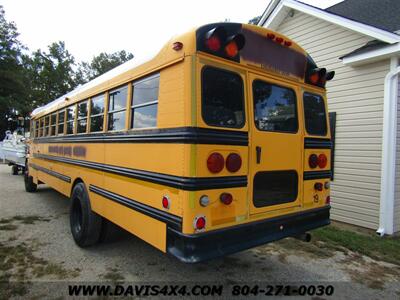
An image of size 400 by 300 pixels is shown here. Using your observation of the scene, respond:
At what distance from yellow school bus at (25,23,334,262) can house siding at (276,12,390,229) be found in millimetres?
2660

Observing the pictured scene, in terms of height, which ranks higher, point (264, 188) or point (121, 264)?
point (264, 188)

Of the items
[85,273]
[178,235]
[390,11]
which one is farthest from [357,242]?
[390,11]

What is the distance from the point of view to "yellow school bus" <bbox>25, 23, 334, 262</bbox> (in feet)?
8.03

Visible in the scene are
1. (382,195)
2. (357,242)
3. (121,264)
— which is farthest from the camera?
(382,195)

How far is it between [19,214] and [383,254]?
21.8ft

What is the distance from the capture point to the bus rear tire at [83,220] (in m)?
4.07

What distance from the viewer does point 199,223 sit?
241 cm

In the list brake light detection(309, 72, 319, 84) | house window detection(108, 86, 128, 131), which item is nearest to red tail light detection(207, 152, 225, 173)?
house window detection(108, 86, 128, 131)

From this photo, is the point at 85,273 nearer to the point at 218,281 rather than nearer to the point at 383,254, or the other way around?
the point at 218,281

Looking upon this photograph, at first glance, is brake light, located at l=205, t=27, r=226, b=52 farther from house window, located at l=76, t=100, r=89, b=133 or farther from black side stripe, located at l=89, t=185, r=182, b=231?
house window, located at l=76, t=100, r=89, b=133

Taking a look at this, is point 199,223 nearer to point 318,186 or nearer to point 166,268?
point 166,268

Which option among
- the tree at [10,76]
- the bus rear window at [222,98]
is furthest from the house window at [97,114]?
the tree at [10,76]

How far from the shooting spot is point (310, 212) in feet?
11.3

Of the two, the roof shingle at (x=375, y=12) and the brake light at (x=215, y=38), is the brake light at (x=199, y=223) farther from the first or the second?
the roof shingle at (x=375, y=12)
